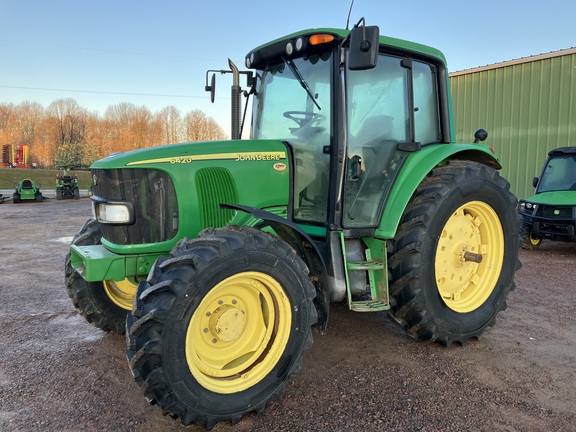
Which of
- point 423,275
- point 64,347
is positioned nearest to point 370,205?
point 423,275

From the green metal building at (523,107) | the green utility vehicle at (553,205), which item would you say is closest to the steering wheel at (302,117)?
the green utility vehicle at (553,205)

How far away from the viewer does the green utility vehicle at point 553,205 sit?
767 cm

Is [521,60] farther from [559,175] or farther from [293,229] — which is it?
[293,229]

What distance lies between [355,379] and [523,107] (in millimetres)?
11040

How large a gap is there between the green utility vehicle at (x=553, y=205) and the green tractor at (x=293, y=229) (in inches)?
175

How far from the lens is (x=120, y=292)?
384 centimetres

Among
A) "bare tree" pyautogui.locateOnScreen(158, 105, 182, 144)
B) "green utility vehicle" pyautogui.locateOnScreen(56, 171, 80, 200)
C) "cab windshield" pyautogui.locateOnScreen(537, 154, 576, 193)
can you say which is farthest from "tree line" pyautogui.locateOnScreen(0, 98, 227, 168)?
"cab windshield" pyautogui.locateOnScreen(537, 154, 576, 193)

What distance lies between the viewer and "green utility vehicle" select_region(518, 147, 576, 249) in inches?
302

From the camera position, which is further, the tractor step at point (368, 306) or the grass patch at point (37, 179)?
the grass patch at point (37, 179)

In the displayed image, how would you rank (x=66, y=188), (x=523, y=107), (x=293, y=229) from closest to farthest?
(x=293, y=229)
(x=523, y=107)
(x=66, y=188)

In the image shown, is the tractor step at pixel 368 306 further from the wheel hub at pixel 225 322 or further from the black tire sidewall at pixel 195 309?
the wheel hub at pixel 225 322

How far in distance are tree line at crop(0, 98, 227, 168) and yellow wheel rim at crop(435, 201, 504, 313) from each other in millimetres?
50554

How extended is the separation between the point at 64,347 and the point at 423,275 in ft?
9.18

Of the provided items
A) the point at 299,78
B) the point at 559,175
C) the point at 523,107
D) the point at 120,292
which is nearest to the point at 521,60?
the point at 523,107
